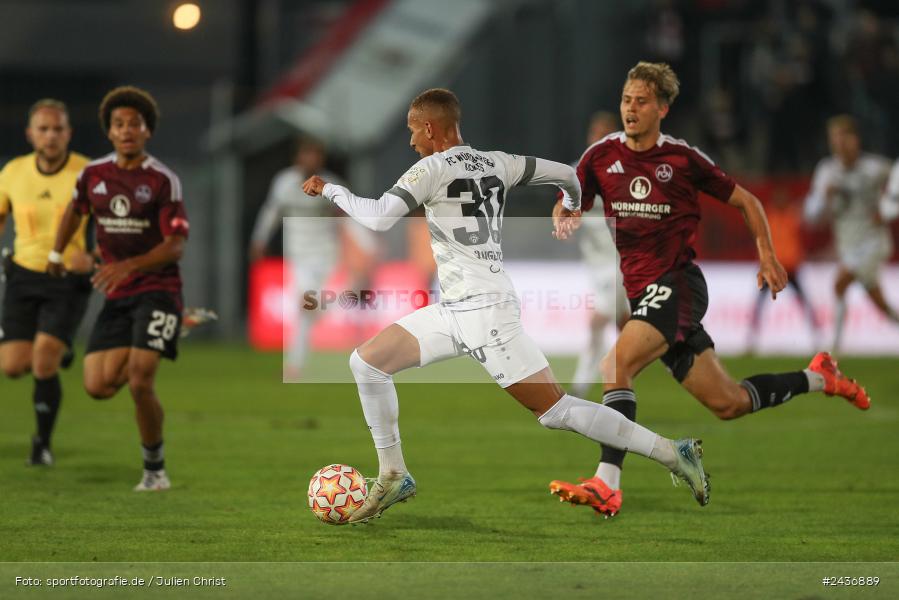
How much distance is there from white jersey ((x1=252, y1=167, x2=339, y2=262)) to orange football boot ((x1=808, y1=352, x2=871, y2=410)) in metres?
9.00

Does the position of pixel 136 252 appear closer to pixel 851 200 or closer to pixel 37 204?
pixel 37 204

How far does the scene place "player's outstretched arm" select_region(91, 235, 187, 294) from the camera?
808cm

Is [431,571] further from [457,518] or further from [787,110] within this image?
[787,110]

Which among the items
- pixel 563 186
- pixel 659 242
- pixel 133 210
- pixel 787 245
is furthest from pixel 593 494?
pixel 787 245

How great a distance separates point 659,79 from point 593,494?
2171mm

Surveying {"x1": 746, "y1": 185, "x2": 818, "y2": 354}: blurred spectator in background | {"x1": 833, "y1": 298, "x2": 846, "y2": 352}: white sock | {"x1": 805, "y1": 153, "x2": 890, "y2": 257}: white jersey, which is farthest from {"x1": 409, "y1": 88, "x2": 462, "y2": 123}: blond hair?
{"x1": 746, "y1": 185, "x2": 818, "y2": 354}: blurred spectator in background

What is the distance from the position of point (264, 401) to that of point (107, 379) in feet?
17.8

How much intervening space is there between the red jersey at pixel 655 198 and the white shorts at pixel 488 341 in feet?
3.33

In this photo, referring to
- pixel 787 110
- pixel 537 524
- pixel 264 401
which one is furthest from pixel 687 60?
pixel 537 524

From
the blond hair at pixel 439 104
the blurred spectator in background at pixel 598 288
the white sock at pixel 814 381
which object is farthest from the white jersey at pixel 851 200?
the blond hair at pixel 439 104

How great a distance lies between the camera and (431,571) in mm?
6004

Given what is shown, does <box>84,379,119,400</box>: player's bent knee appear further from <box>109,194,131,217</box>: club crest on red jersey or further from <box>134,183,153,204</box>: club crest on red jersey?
<box>134,183,153,204</box>: club crest on red jersey

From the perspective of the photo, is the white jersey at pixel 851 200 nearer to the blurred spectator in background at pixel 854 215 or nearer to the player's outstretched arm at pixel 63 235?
the blurred spectator in background at pixel 854 215

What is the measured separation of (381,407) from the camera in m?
7.12
